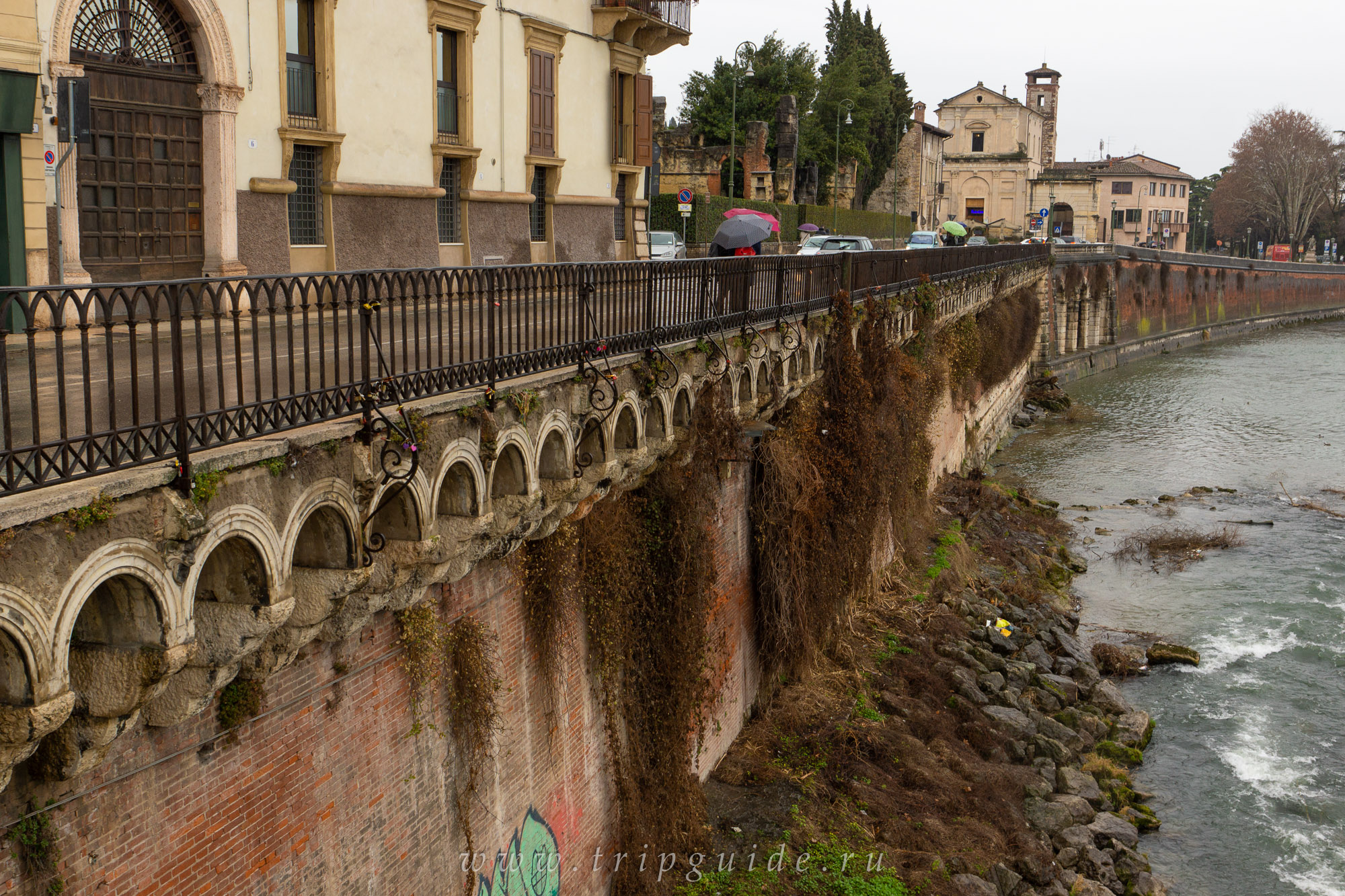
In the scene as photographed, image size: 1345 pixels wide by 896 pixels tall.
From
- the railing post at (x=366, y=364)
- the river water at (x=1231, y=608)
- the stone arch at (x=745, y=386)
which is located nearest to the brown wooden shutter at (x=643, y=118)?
the stone arch at (x=745, y=386)

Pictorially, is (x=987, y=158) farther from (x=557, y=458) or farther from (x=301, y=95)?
(x=557, y=458)

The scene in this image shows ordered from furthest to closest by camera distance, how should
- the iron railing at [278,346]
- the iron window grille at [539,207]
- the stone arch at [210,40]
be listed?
the iron window grille at [539,207] → the stone arch at [210,40] → the iron railing at [278,346]

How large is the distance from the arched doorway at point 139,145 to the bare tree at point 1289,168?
97.5 metres

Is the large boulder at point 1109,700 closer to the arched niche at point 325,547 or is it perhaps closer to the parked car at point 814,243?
the arched niche at point 325,547

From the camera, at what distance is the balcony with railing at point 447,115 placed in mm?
18266

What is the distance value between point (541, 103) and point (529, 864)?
14.5 m

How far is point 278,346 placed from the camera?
29.0 ft

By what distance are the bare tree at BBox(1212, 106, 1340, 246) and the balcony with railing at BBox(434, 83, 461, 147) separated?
301 feet

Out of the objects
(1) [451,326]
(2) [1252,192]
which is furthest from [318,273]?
(2) [1252,192]

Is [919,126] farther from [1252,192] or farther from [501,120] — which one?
[501,120]

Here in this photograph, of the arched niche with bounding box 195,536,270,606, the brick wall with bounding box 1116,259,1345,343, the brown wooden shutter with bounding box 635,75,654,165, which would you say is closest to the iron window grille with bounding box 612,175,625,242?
the brown wooden shutter with bounding box 635,75,654,165

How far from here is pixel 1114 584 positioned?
2519cm

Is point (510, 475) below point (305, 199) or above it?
below

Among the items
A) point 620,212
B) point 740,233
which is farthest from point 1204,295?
point 740,233
